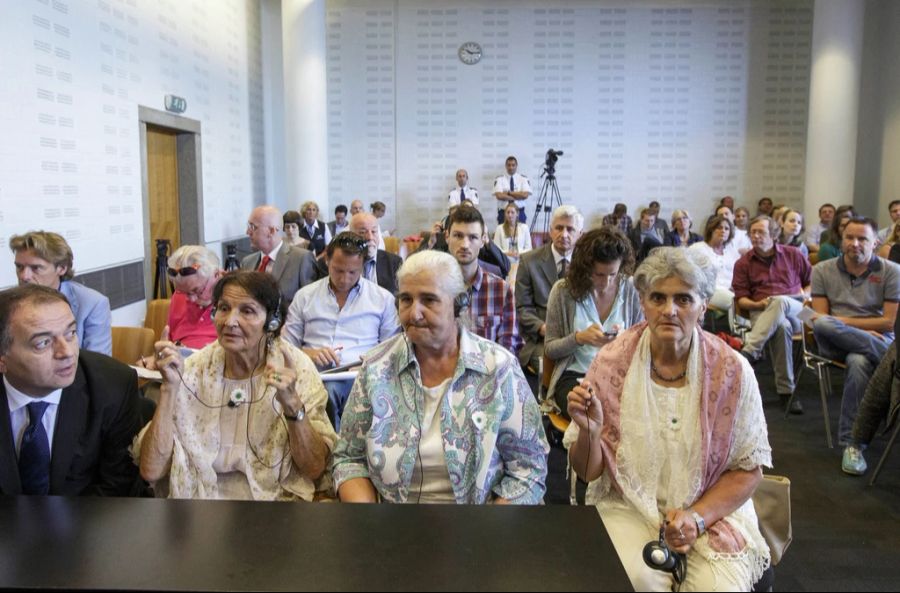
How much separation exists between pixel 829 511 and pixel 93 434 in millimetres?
3090

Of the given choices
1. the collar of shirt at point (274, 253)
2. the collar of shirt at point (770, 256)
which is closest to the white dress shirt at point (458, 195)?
the collar of shirt at point (770, 256)

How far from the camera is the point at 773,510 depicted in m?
2.02

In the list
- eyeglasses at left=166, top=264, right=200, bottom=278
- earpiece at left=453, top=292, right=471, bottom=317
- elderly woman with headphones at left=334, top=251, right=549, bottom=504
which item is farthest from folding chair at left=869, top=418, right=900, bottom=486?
eyeglasses at left=166, top=264, right=200, bottom=278

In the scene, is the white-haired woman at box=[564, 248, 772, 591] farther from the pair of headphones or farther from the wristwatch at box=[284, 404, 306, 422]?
the wristwatch at box=[284, 404, 306, 422]

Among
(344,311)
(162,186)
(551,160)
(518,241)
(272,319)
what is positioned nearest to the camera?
(272,319)

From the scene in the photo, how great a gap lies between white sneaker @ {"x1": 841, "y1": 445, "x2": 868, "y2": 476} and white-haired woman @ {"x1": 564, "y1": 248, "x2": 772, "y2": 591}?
2.19m

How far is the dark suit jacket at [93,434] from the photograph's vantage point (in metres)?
1.89

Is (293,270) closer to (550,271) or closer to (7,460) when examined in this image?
(550,271)

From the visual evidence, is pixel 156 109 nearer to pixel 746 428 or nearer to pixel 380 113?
pixel 380 113

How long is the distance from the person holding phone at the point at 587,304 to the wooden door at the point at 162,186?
521 centimetres

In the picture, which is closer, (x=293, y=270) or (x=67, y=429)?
(x=67, y=429)

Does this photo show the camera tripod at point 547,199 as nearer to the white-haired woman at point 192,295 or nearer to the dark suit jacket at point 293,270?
the dark suit jacket at point 293,270

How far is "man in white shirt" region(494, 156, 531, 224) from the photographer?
11.2 meters

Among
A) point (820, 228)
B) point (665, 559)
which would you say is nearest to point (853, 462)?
point (665, 559)
